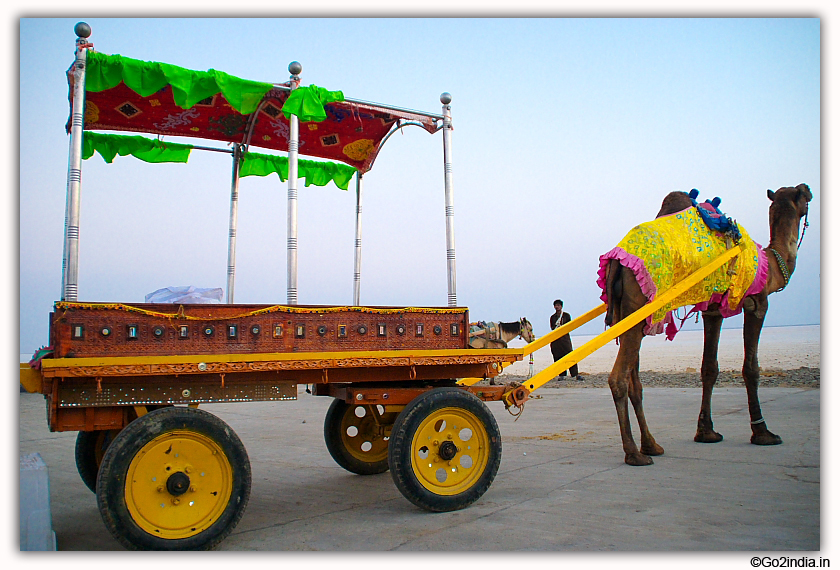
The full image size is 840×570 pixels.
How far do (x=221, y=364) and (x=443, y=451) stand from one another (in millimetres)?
1623

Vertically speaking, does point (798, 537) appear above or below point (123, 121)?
below

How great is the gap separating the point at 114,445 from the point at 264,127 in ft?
10.8

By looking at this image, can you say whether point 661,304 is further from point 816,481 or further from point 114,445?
point 114,445

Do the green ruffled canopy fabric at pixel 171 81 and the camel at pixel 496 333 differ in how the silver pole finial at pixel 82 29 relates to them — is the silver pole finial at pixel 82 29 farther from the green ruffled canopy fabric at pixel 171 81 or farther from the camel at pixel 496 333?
the camel at pixel 496 333

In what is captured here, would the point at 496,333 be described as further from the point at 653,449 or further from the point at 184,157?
the point at 184,157

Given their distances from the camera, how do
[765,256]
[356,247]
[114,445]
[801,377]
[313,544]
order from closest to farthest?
[114,445] → [313,544] → [356,247] → [765,256] → [801,377]

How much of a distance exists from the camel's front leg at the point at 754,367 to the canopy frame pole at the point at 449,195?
3704 mm

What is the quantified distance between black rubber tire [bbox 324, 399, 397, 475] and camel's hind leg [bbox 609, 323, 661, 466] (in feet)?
6.87

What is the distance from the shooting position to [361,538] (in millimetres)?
3885

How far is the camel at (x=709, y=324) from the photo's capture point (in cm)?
597

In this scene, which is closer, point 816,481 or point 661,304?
point 816,481

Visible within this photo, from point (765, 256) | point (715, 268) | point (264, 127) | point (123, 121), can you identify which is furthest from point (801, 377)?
point (123, 121)

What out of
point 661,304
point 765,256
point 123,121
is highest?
point 123,121

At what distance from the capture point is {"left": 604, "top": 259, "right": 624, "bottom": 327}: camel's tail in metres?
6.09
